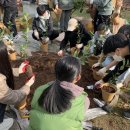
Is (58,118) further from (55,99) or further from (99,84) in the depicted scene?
(99,84)

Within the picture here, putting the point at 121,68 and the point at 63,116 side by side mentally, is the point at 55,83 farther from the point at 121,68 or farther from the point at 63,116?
the point at 121,68

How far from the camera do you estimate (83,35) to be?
5.61 meters

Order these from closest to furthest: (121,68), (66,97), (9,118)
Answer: (66,97) < (9,118) < (121,68)

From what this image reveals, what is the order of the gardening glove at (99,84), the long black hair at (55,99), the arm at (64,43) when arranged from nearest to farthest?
the long black hair at (55,99)
the gardening glove at (99,84)
the arm at (64,43)

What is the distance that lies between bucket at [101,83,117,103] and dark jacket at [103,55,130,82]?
0.10 m

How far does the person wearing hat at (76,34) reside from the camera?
553cm

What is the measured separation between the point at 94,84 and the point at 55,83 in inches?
90.1

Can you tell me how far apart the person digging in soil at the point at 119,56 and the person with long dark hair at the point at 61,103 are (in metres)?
1.55

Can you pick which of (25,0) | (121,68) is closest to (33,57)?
(121,68)

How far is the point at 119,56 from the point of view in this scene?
13.6 feet

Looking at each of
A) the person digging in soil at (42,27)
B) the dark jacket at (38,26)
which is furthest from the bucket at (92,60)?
the dark jacket at (38,26)

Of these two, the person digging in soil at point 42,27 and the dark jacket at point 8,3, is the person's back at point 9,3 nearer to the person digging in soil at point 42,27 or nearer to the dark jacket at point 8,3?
the dark jacket at point 8,3

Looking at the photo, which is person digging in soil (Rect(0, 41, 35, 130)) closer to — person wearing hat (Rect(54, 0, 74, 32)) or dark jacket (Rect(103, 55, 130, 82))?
dark jacket (Rect(103, 55, 130, 82))

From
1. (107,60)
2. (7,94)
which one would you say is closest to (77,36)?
(107,60)
